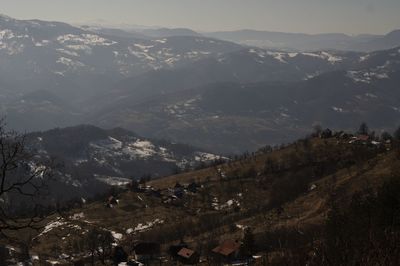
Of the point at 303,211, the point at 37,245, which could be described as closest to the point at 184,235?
the point at 303,211

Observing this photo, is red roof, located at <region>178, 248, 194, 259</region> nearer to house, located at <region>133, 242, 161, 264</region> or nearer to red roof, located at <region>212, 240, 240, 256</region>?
red roof, located at <region>212, 240, 240, 256</region>

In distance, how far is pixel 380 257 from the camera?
1723 centimetres

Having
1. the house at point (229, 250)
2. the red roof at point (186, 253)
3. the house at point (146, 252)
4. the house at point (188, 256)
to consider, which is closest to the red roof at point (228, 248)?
the house at point (229, 250)

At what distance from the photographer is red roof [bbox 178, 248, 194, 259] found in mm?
133800

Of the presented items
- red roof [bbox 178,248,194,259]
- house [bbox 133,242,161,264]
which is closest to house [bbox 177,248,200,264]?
red roof [bbox 178,248,194,259]

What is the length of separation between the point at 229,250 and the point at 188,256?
437 inches

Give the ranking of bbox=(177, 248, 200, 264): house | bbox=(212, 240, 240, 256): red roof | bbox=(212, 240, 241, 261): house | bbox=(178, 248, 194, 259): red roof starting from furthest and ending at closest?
bbox=(178, 248, 194, 259): red roof
bbox=(177, 248, 200, 264): house
bbox=(212, 240, 240, 256): red roof
bbox=(212, 240, 241, 261): house

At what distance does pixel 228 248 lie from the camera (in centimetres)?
13300

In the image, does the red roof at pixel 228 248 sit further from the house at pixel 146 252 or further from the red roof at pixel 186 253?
the house at pixel 146 252

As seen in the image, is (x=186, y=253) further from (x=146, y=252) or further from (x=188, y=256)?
(x=146, y=252)

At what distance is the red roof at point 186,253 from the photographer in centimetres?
13380

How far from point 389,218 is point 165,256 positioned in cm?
10146

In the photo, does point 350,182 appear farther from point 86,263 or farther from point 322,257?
point 322,257

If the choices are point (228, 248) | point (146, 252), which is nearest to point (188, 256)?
point (228, 248)
